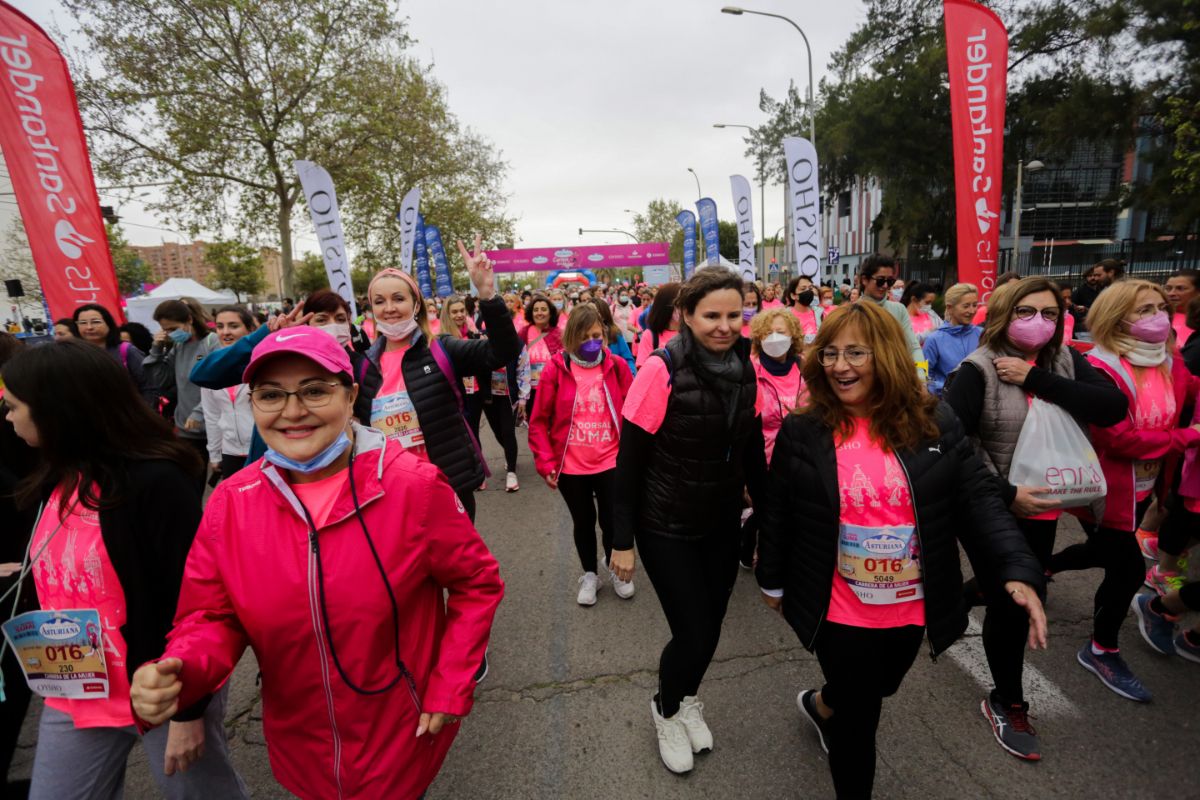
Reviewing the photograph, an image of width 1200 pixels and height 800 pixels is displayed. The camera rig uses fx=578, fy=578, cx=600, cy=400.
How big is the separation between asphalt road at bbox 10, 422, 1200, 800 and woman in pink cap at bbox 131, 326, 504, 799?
112cm

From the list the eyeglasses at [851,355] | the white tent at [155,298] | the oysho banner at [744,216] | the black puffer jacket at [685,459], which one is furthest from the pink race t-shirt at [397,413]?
the white tent at [155,298]

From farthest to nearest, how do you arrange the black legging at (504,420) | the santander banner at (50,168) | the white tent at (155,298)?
the white tent at (155,298) < the black legging at (504,420) < the santander banner at (50,168)

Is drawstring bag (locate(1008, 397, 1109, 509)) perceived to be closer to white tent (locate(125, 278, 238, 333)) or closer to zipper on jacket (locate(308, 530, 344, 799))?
zipper on jacket (locate(308, 530, 344, 799))

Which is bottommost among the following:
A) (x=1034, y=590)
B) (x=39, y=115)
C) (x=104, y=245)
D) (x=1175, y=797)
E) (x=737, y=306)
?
(x=1175, y=797)

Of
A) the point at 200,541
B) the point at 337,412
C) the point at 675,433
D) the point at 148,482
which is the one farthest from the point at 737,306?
the point at 148,482

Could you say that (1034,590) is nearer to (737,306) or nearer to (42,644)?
Result: (737,306)

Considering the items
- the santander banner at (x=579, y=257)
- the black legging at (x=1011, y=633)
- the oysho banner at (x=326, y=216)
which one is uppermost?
the santander banner at (x=579, y=257)

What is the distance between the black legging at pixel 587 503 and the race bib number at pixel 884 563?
190 centimetres

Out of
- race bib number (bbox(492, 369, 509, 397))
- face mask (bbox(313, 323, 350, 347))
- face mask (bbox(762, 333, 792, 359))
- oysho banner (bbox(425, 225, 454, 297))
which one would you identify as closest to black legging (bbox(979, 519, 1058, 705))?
face mask (bbox(762, 333, 792, 359))

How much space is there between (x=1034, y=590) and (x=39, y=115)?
8.25 metres

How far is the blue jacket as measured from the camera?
15.3 ft

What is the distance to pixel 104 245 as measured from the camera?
5949 millimetres

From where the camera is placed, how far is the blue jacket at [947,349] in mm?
4668

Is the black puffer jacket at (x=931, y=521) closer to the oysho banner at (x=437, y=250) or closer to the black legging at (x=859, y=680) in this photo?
the black legging at (x=859, y=680)
